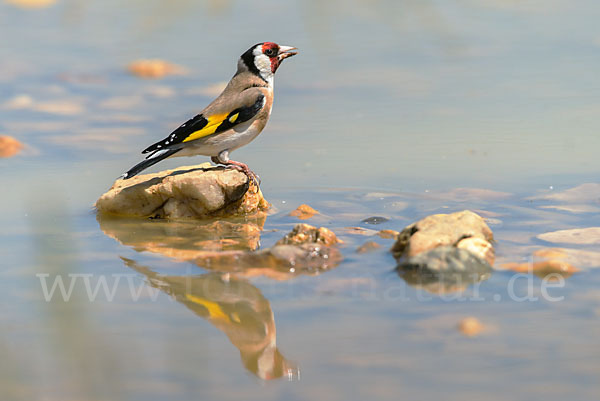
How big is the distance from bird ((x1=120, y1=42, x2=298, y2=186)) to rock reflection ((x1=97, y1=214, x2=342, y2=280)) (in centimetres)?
52

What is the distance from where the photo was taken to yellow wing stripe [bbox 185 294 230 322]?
10.1ft

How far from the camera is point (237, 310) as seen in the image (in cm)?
317

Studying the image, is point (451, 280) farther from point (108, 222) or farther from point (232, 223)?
point (108, 222)

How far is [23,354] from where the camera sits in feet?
8.57

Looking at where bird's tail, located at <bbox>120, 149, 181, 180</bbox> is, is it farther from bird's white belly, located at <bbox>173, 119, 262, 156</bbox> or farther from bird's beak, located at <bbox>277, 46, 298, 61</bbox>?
bird's beak, located at <bbox>277, 46, 298, 61</bbox>

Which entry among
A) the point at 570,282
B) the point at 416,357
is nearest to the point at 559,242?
the point at 570,282

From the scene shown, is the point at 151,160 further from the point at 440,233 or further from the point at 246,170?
the point at 440,233

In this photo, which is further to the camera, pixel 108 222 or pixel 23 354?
pixel 108 222

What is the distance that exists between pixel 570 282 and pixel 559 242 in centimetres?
78

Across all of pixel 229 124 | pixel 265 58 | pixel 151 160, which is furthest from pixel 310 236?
pixel 265 58

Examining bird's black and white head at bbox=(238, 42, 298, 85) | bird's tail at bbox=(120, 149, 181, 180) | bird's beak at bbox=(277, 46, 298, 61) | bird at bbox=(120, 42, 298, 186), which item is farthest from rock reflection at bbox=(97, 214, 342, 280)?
bird's beak at bbox=(277, 46, 298, 61)

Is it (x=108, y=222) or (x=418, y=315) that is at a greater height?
(x=108, y=222)

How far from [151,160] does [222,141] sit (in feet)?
1.72

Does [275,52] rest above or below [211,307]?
→ above
